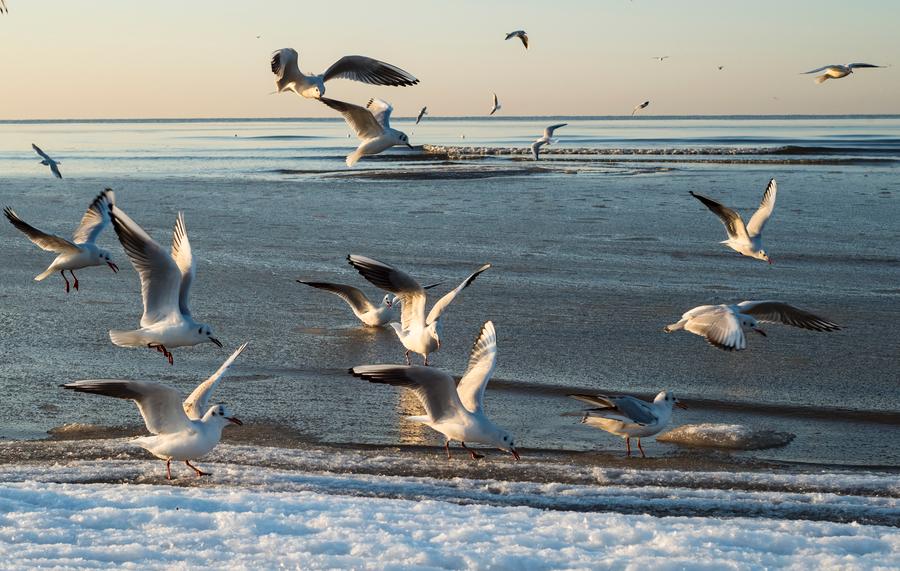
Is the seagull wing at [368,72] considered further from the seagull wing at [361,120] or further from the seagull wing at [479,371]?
the seagull wing at [479,371]

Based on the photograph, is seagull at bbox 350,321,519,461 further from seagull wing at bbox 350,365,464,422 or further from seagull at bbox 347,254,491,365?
seagull at bbox 347,254,491,365

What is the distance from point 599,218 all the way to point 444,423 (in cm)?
1549

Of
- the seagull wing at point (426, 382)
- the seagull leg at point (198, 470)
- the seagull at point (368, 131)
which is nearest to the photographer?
the seagull wing at point (426, 382)

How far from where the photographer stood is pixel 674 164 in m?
44.1

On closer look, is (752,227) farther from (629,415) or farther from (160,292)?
(160,292)

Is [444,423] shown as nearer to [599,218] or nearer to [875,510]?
[875,510]

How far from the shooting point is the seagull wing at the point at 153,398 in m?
7.43

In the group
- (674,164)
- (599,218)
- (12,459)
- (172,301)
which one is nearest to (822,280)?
(599,218)

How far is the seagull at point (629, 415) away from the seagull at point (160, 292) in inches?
117

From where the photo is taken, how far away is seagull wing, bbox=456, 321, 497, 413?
8188 millimetres

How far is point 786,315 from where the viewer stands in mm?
11500

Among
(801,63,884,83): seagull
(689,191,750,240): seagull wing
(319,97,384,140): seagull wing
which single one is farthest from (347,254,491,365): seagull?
(801,63,884,83): seagull

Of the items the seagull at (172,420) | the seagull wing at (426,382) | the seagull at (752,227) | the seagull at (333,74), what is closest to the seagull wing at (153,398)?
the seagull at (172,420)

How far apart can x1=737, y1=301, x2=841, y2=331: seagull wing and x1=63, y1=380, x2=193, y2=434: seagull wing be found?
5.91 m
